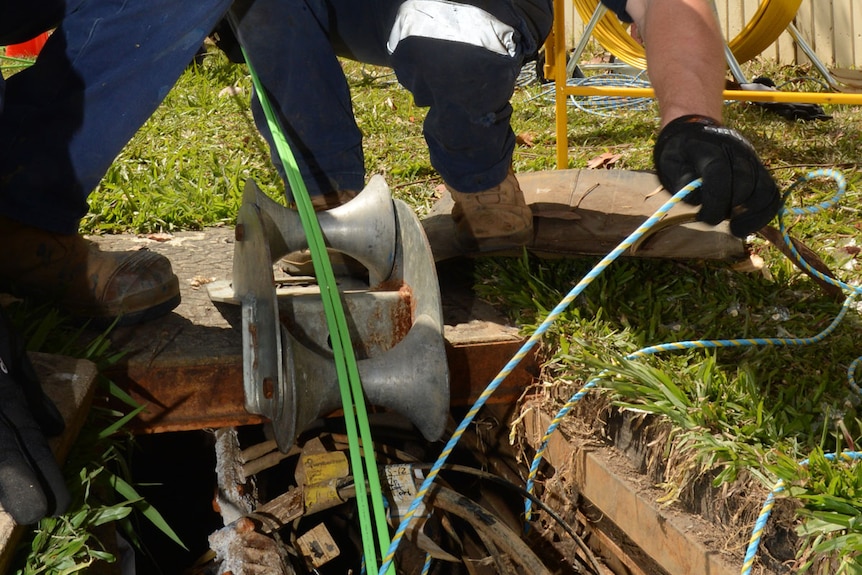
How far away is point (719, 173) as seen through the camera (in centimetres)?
165

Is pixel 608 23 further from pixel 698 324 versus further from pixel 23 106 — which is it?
pixel 23 106

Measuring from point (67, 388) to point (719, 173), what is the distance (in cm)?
144

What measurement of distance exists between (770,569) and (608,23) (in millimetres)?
4013

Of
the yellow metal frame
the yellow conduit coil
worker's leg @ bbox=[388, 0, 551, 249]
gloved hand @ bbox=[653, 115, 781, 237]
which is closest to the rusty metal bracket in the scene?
worker's leg @ bbox=[388, 0, 551, 249]

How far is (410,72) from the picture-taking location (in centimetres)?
234

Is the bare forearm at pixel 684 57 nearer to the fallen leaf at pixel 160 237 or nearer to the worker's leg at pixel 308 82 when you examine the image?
the worker's leg at pixel 308 82

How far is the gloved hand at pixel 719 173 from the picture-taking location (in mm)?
1655

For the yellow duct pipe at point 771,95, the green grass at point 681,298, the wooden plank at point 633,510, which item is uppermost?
the yellow duct pipe at point 771,95

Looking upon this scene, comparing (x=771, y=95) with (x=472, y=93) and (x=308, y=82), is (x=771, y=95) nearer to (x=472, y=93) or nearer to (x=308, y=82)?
(x=472, y=93)

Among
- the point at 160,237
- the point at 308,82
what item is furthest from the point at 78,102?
the point at 160,237

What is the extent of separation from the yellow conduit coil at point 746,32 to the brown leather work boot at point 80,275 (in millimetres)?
2517

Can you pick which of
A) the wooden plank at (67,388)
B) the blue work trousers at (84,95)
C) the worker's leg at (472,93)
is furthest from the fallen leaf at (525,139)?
the wooden plank at (67,388)

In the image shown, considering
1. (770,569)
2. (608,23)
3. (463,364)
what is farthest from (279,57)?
(608,23)

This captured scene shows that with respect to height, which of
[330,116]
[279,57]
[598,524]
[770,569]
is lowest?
[598,524]
